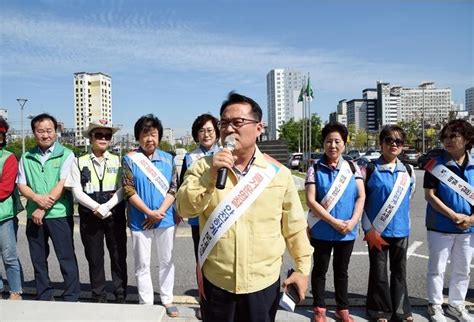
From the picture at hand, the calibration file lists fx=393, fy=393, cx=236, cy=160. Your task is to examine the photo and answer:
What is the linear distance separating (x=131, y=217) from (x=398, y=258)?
2819mm

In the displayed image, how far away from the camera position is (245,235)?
246 centimetres

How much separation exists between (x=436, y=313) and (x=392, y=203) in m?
1.24

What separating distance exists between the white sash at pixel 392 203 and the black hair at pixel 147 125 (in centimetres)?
252

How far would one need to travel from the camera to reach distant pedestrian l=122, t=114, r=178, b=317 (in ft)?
13.7

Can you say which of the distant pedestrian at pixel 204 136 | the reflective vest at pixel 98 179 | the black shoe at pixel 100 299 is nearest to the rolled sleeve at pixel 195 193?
the distant pedestrian at pixel 204 136

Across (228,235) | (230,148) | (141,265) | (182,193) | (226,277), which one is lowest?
(141,265)

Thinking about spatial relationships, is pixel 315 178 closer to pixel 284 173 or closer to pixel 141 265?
pixel 284 173

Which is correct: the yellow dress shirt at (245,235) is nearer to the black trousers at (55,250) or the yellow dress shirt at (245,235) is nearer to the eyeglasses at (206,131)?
the eyeglasses at (206,131)

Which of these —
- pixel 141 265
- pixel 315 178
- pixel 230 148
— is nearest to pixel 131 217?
pixel 141 265

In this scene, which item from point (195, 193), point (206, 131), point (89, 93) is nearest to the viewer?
point (195, 193)

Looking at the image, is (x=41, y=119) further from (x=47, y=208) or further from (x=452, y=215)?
(x=452, y=215)

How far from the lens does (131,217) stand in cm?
421

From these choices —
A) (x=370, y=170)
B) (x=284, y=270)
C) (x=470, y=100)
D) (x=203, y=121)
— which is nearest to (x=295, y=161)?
(x=284, y=270)

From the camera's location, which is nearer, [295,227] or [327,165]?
[295,227]
